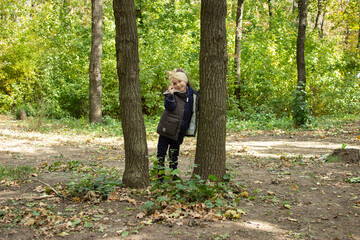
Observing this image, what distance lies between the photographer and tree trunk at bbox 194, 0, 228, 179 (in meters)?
4.58

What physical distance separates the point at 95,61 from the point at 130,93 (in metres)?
10.6

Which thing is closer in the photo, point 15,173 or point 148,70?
point 15,173

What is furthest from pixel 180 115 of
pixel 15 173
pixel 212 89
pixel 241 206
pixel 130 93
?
pixel 15 173

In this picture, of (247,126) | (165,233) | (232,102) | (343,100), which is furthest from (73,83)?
(165,233)

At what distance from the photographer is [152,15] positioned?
2569 centimetres

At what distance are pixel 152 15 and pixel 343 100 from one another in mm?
14344

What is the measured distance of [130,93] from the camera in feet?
15.3

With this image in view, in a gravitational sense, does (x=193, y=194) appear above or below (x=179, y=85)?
below

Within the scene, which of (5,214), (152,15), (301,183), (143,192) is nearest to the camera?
(5,214)

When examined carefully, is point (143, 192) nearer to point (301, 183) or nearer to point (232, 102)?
point (301, 183)

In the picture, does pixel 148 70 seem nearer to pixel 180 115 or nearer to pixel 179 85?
pixel 179 85

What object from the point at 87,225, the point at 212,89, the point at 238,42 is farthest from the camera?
the point at 238,42

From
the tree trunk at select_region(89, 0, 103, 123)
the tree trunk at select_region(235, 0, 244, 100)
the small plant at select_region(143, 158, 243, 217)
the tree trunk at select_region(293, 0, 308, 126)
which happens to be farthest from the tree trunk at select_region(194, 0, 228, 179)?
the tree trunk at select_region(235, 0, 244, 100)

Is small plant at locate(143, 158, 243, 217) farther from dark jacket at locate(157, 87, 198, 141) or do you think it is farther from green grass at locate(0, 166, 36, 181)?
green grass at locate(0, 166, 36, 181)
